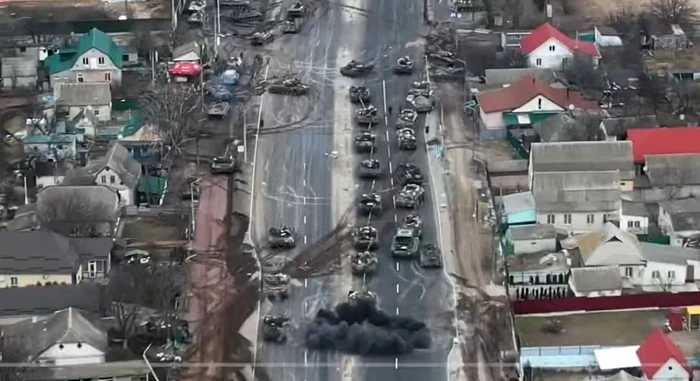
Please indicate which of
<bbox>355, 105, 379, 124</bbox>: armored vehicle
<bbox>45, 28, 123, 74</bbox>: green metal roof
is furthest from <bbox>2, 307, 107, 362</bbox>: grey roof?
<bbox>45, 28, 123, 74</bbox>: green metal roof

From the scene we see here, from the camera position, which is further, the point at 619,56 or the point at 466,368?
the point at 619,56

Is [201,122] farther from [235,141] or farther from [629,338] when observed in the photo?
[629,338]

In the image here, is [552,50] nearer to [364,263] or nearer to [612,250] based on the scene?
[612,250]

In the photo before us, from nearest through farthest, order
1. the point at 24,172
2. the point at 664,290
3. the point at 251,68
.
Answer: the point at 664,290 → the point at 24,172 → the point at 251,68

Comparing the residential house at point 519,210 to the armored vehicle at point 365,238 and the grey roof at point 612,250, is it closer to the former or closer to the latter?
the grey roof at point 612,250

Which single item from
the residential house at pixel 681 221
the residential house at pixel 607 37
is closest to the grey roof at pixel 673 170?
the residential house at pixel 681 221

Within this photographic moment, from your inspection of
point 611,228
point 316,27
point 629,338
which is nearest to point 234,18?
point 316,27

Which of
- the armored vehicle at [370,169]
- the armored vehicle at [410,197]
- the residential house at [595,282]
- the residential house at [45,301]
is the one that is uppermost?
the armored vehicle at [370,169]
